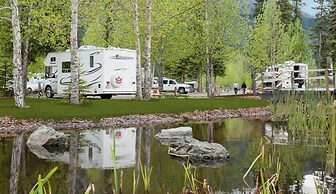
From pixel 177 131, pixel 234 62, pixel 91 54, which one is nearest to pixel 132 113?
pixel 177 131

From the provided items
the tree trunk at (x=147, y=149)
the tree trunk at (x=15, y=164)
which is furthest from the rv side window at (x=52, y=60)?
the tree trunk at (x=15, y=164)

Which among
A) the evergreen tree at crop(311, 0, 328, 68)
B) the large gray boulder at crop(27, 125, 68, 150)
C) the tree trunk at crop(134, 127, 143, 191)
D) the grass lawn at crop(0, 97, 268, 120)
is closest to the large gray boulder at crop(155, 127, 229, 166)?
the tree trunk at crop(134, 127, 143, 191)

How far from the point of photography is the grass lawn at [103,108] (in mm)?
20234

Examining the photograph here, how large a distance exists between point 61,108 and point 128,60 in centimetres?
1099

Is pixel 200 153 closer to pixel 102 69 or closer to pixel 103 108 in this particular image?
pixel 103 108

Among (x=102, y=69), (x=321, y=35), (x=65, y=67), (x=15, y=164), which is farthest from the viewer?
(x=321, y=35)

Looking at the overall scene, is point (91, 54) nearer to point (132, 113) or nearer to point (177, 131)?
point (132, 113)

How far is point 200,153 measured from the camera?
12.6 meters

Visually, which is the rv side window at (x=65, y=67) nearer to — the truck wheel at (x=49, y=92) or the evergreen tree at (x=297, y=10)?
the truck wheel at (x=49, y=92)

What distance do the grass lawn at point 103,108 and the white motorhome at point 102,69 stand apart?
460 cm

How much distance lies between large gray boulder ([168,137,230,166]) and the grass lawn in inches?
331

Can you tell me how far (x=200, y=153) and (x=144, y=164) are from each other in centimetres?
193

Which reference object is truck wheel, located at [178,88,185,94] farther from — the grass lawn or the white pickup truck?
the grass lawn

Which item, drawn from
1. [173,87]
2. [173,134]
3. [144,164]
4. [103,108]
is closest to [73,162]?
[144,164]
